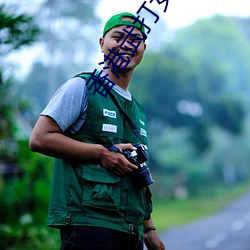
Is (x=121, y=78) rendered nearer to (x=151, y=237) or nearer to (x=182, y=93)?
(x=151, y=237)

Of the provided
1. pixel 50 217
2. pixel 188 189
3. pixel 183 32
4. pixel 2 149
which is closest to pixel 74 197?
pixel 50 217

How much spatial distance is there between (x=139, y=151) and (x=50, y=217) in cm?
34

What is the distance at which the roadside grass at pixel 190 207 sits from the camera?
1892 centimetres

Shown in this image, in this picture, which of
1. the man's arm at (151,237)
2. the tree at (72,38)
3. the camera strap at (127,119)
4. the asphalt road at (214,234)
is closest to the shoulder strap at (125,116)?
the camera strap at (127,119)

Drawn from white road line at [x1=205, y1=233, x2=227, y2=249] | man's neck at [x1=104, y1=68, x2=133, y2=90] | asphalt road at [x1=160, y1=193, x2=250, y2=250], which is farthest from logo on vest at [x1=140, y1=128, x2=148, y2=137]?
white road line at [x1=205, y1=233, x2=227, y2=249]

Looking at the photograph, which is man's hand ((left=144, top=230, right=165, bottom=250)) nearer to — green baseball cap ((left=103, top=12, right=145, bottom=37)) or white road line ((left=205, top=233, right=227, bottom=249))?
green baseball cap ((left=103, top=12, right=145, bottom=37))

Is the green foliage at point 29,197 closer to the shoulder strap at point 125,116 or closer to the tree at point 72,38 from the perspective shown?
the shoulder strap at point 125,116

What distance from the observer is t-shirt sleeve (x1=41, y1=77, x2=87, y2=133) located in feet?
6.24

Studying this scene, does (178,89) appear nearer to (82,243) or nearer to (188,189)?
(188,189)

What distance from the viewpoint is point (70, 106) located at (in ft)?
6.27

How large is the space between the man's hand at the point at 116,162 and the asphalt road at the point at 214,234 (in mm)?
9025

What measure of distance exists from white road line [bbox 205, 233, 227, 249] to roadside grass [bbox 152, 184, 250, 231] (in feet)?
7.49

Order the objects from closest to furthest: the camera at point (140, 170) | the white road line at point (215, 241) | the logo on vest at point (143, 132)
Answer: the camera at point (140, 170) < the logo on vest at point (143, 132) < the white road line at point (215, 241)

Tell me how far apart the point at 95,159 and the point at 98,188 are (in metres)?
0.09
